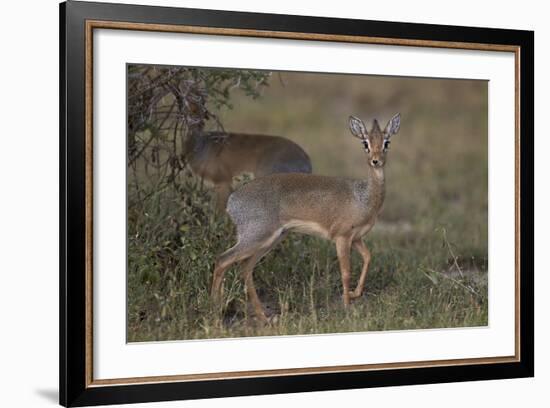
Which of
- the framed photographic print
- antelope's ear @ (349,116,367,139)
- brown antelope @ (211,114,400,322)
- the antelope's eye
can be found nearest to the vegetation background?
the framed photographic print

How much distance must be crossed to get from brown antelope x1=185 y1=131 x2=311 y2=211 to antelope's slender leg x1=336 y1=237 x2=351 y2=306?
1216 millimetres

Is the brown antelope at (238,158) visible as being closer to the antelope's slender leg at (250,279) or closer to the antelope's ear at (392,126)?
the antelope's slender leg at (250,279)

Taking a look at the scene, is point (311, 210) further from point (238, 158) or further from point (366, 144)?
point (238, 158)

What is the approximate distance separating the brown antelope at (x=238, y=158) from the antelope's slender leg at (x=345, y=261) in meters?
1.22

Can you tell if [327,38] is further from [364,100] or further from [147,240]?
[364,100]

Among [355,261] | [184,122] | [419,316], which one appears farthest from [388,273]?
[184,122]

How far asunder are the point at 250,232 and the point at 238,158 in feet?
6.96

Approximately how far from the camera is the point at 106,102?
18.3ft

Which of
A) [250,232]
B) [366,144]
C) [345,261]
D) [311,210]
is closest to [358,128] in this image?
[366,144]

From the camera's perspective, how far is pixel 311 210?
7199 millimetres

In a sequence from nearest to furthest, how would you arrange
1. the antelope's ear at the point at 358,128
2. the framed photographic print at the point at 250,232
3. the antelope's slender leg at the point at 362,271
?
the framed photographic print at the point at 250,232, the antelope's ear at the point at 358,128, the antelope's slender leg at the point at 362,271

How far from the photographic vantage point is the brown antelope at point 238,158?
8367mm

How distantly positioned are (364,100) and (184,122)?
7241 mm

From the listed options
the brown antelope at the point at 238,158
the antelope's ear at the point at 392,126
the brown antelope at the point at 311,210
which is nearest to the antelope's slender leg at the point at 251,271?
the brown antelope at the point at 311,210
